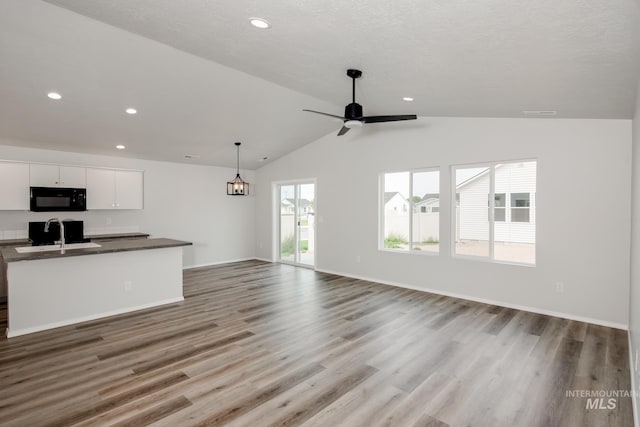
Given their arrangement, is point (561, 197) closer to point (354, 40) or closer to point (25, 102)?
point (354, 40)

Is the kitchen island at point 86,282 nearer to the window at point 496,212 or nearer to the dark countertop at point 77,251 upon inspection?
the dark countertop at point 77,251

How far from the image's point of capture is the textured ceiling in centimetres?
192

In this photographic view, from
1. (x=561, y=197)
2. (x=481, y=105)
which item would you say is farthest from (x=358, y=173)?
(x=561, y=197)

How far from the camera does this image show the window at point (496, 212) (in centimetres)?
452

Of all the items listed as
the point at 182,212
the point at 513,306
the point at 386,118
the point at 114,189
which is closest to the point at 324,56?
the point at 386,118

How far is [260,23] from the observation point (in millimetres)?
2420

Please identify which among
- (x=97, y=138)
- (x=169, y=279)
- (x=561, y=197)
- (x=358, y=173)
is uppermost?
(x=97, y=138)

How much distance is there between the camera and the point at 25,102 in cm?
A: 395

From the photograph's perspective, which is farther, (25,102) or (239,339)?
(25,102)

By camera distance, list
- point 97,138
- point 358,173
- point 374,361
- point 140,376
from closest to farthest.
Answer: point 140,376 → point 374,361 → point 97,138 → point 358,173

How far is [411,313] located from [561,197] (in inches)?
97.1

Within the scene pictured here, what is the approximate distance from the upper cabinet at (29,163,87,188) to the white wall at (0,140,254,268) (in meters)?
0.31

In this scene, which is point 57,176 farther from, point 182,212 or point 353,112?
point 353,112

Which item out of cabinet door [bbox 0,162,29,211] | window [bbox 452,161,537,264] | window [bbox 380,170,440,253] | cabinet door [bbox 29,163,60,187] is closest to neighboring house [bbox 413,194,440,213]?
window [bbox 380,170,440,253]
